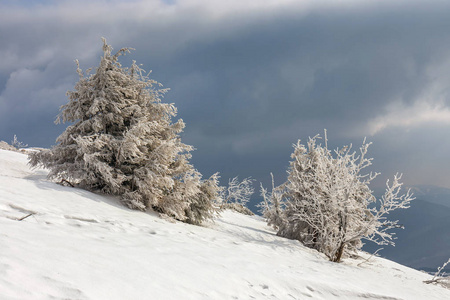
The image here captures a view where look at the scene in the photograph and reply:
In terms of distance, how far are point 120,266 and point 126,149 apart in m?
6.56

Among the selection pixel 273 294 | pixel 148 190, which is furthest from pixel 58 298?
pixel 148 190

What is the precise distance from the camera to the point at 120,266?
379 centimetres

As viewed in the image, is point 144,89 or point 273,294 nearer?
point 273,294

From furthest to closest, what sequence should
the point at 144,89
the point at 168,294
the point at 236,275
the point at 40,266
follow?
the point at 144,89, the point at 236,275, the point at 168,294, the point at 40,266

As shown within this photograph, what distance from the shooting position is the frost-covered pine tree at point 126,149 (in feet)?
32.6

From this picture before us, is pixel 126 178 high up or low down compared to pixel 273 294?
up

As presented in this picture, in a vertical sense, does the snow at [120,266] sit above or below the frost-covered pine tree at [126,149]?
below

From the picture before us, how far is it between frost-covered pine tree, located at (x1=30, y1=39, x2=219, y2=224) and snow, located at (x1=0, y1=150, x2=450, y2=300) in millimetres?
1747

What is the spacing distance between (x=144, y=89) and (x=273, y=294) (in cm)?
967

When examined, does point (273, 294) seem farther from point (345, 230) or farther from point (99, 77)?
point (99, 77)

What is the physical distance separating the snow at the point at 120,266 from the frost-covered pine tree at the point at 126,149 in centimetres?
175

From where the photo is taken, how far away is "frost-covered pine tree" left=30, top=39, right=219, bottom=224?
9.95 metres

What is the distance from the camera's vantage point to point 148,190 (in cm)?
997

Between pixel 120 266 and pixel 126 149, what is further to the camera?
pixel 126 149
